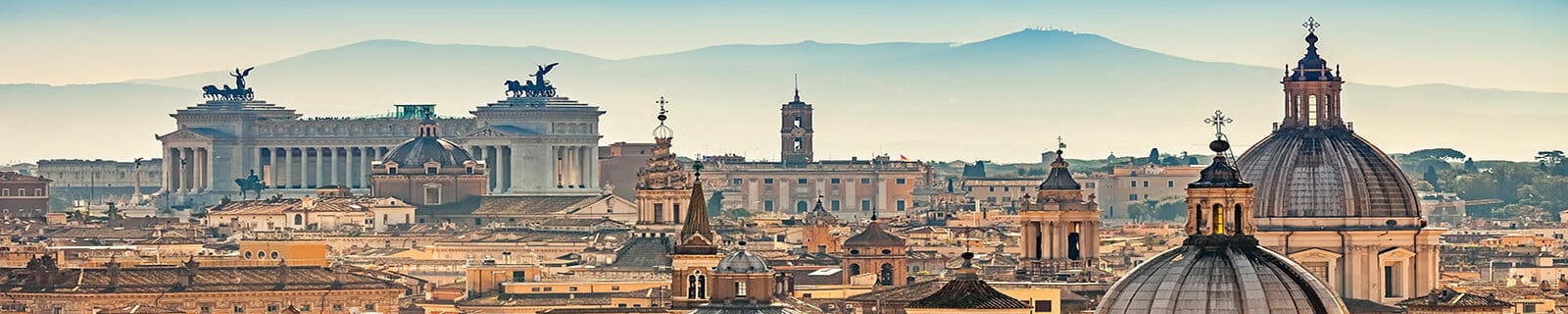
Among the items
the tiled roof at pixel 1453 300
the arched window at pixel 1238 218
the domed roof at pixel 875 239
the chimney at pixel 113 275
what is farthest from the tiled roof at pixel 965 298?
the domed roof at pixel 875 239

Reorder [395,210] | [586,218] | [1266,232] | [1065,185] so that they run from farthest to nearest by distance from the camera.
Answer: [395,210] → [586,218] → [1065,185] → [1266,232]

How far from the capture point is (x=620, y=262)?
4892 inches

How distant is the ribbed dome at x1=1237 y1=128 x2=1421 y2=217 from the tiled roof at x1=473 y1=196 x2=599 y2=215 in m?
82.3

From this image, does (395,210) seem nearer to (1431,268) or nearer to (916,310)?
(1431,268)

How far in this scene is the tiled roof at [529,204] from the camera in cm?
18488

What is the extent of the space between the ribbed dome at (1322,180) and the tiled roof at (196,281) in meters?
24.5

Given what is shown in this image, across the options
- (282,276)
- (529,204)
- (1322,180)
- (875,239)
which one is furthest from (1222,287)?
(529,204)

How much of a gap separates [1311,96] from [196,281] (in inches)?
974

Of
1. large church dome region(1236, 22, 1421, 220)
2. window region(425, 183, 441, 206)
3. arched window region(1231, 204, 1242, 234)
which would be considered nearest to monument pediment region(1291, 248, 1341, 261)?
large church dome region(1236, 22, 1421, 220)

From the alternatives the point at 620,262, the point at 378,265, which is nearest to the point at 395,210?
the point at 378,265

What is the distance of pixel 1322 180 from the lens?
3969 inches

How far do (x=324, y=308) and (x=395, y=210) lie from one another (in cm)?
6857

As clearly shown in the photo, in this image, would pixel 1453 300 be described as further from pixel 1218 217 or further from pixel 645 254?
pixel 645 254

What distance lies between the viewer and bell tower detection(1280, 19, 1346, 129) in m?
104
